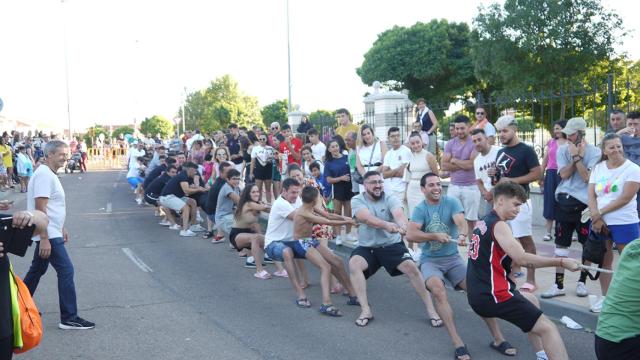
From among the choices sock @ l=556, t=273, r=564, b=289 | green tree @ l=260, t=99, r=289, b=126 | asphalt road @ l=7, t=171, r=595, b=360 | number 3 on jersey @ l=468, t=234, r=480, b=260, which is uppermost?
green tree @ l=260, t=99, r=289, b=126

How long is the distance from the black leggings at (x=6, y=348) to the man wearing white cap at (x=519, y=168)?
5449 millimetres

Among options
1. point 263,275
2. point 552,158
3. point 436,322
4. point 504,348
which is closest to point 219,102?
point 552,158

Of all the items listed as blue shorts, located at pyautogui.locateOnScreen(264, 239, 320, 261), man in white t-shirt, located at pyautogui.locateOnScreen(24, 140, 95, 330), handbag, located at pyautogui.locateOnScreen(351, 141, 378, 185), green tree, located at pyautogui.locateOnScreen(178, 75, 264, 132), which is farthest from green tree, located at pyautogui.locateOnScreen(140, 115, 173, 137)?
man in white t-shirt, located at pyautogui.locateOnScreen(24, 140, 95, 330)

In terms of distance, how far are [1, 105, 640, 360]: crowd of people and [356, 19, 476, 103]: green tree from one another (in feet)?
124

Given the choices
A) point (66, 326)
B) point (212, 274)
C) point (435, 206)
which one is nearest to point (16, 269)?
point (212, 274)

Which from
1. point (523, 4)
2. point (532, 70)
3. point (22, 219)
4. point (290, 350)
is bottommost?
point (290, 350)

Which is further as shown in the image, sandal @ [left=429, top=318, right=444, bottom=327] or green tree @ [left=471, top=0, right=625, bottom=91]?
green tree @ [left=471, top=0, right=625, bottom=91]

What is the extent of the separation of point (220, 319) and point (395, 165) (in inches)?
166

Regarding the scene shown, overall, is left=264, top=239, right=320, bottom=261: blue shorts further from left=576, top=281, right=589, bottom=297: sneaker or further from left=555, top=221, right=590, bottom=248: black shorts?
left=576, top=281, right=589, bottom=297: sneaker

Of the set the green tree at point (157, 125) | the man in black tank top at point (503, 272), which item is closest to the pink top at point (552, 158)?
the man in black tank top at point (503, 272)

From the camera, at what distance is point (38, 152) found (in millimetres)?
28766

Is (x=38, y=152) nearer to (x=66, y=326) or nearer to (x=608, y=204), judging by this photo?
(x=66, y=326)

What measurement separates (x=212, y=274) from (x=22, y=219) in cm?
521

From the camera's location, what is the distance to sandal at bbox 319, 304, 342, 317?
7230mm
